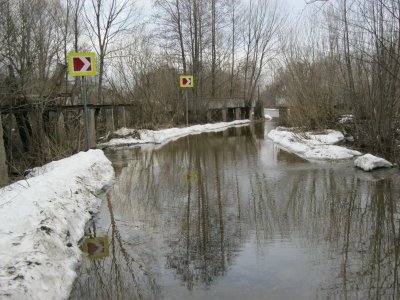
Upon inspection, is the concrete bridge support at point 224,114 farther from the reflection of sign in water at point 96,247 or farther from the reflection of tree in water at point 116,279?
the reflection of tree in water at point 116,279

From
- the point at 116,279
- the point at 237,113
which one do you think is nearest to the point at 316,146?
the point at 116,279

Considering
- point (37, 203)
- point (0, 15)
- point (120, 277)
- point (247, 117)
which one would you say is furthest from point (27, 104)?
point (247, 117)

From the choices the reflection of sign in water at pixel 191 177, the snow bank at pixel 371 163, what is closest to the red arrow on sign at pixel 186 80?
the reflection of sign in water at pixel 191 177

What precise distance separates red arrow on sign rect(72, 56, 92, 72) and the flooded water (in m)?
3.56

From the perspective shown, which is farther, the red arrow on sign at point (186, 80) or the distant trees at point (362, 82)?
the red arrow on sign at point (186, 80)

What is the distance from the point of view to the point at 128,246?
17.7 ft

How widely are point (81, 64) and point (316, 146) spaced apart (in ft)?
25.9

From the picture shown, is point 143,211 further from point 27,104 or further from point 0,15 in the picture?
point 0,15

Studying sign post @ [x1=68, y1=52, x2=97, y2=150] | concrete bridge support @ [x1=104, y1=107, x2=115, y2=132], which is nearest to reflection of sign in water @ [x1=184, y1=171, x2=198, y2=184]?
sign post @ [x1=68, y1=52, x2=97, y2=150]

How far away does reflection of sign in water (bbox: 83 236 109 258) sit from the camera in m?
5.18

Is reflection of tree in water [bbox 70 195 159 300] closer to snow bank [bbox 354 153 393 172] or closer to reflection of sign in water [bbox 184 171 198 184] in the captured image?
reflection of sign in water [bbox 184 171 198 184]

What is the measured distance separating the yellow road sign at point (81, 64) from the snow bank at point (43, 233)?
467cm

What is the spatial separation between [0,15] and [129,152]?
20.0 ft

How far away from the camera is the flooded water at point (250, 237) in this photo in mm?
4145
